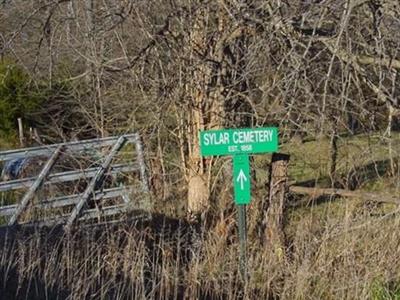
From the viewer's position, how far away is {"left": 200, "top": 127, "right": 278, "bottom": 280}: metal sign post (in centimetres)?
642

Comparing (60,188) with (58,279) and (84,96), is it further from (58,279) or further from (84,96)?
(58,279)

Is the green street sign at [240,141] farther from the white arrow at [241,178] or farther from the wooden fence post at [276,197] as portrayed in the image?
the wooden fence post at [276,197]

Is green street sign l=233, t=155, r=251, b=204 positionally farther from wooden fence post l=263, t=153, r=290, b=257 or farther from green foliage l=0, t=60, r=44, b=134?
green foliage l=0, t=60, r=44, b=134

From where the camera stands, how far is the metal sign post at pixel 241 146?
6.42 metres

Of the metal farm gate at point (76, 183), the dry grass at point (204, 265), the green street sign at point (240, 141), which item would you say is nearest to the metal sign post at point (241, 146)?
the green street sign at point (240, 141)

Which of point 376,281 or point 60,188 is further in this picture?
point 60,188

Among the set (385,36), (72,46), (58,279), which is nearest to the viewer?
(58,279)

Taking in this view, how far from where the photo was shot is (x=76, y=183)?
901 cm

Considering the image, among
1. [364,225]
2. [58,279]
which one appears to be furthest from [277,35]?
[58,279]

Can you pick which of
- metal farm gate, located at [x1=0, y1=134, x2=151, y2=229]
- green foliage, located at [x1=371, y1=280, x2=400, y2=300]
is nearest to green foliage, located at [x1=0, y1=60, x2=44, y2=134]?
metal farm gate, located at [x1=0, y1=134, x2=151, y2=229]

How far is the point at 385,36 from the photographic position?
21.6ft

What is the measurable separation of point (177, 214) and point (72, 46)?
7.11 ft

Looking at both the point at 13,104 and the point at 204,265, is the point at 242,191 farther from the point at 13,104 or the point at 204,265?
the point at 13,104

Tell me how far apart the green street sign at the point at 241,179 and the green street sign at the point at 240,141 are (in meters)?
0.08
